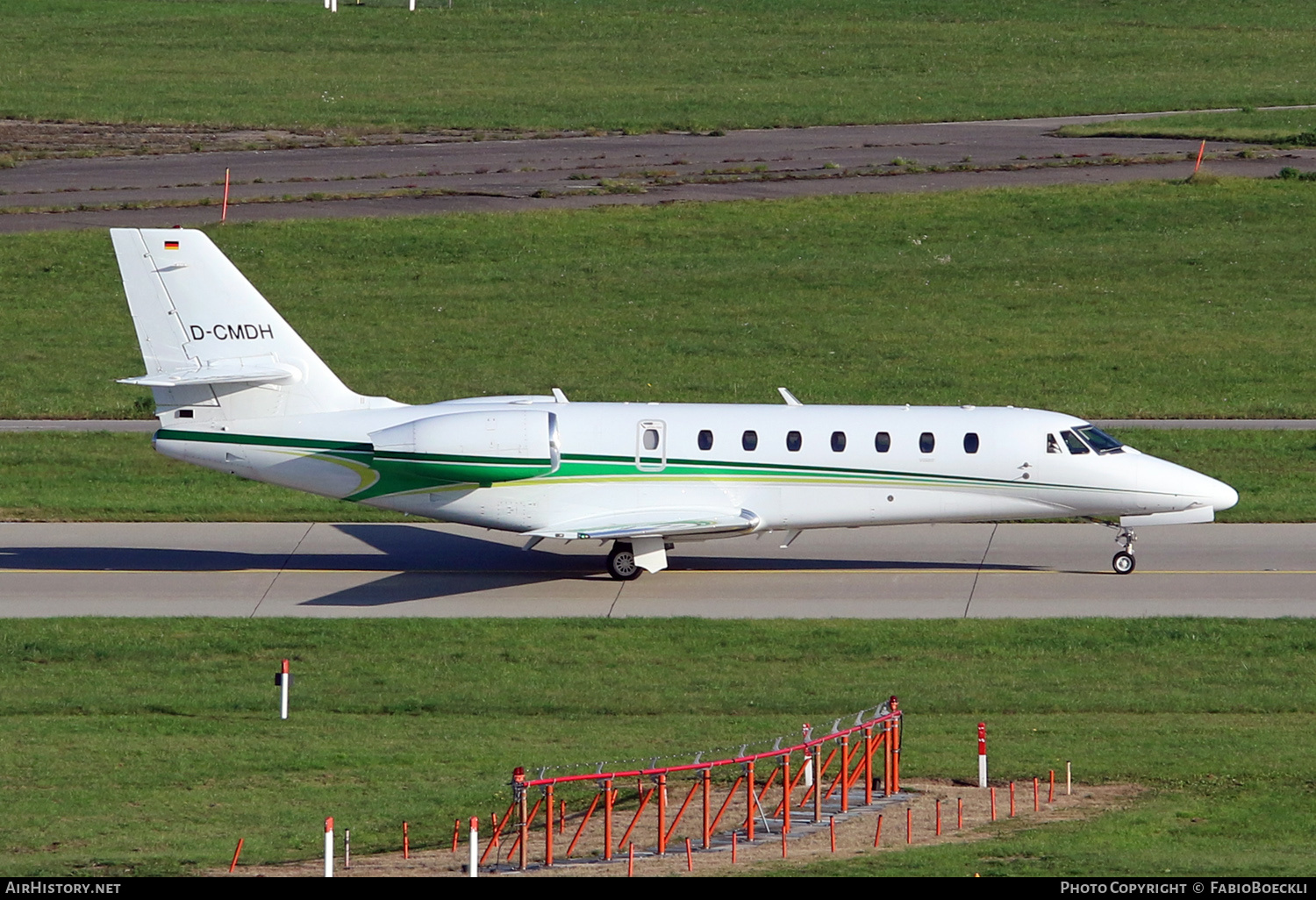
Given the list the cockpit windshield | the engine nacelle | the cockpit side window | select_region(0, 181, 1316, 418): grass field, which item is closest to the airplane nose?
the cockpit windshield

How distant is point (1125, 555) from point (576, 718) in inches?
427

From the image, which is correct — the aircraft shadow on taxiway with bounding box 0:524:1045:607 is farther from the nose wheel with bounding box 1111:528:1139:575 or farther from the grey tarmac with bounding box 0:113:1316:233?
the grey tarmac with bounding box 0:113:1316:233

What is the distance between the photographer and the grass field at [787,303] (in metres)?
40.9

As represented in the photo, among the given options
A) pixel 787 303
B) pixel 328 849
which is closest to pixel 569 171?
pixel 787 303

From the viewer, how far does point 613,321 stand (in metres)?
45.6

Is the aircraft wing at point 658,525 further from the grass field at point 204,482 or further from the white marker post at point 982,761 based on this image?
the white marker post at point 982,761

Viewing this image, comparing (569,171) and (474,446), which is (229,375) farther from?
(569,171)

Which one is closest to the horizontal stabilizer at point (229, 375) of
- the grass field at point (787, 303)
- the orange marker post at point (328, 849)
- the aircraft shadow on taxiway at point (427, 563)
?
the aircraft shadow on taxiway at point (427, 563)

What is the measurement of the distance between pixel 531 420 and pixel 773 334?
56.0 feet

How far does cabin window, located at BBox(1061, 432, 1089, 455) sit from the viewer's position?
28.8 metres

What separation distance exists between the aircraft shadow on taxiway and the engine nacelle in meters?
2.01

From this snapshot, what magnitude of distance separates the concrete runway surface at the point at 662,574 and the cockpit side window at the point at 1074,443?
2000 mm

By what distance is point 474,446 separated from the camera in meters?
28.1
